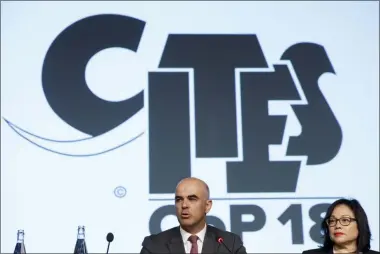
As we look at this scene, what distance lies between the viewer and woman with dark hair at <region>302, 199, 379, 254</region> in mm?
3596

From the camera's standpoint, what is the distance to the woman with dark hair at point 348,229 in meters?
3.60

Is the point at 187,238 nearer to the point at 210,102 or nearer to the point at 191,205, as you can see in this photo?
the point at 191,205

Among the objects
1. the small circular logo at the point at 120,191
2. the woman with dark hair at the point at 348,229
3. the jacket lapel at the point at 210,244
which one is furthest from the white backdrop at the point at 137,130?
the jacket lapel at the point at 210,244

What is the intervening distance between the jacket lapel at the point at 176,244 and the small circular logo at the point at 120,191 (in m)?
1.24

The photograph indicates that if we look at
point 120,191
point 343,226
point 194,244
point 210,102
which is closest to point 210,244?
point 194,244

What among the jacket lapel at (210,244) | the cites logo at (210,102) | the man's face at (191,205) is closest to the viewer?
the jacket lapel at (210,244)

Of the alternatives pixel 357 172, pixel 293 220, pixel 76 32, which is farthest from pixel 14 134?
pixel 357 172

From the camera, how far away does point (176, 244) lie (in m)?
3.30

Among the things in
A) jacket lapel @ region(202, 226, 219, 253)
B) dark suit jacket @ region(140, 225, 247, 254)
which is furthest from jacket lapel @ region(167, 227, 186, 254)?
jacket lapel @ region(202, 226, 219, 253)

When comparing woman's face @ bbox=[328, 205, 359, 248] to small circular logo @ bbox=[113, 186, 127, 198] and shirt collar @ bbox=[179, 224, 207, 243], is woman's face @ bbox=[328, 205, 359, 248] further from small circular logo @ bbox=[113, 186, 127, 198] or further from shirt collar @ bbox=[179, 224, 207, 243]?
small circular logo @ bbox=[113, 186, 127, 198]

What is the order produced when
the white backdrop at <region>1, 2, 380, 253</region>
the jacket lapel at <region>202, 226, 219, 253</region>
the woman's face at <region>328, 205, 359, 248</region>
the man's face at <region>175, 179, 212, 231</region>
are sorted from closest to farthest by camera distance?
the jacket lapel at <region>202, 226, 219, 253</region> < the man's face at <region>175, 179, 212, 231</region> < the woman's face at <region>328, 205, 359, 248</region> < the white backdrop at <region>1, 2, 380, 253</region>

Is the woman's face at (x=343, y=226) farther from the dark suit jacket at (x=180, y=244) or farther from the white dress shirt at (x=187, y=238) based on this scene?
the white dress shirt at (x=187, y=238)

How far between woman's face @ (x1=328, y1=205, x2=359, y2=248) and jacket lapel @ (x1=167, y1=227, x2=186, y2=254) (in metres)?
0.85

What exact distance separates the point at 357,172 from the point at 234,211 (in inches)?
35.8
